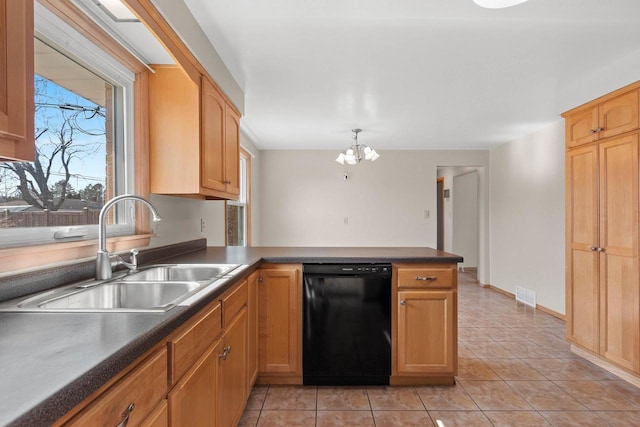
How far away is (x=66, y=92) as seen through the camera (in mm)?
1584

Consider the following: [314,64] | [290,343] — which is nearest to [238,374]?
[290,343]

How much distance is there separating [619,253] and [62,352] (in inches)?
127

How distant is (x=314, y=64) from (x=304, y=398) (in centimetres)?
231

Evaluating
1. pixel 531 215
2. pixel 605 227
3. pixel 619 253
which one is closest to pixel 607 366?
pixel 619 253

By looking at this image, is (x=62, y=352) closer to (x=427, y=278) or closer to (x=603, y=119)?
(x=427, y=278)

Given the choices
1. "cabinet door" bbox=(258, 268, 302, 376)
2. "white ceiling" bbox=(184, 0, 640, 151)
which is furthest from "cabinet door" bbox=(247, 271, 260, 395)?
"white ceiling" bbox=(184, 0, 640, 151)

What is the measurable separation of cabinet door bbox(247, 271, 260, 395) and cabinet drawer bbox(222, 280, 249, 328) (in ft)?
0.44

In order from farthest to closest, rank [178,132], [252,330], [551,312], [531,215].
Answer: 1. [531,215]
2. [551,312]
3. [252,330]
4. [178,132]

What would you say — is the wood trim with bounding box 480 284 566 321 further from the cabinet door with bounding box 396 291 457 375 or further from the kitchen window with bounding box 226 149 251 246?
the kitchen window with bounding box 226 149 251 246

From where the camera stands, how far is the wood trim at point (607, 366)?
2.46 metres

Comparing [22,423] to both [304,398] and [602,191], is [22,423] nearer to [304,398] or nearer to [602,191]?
[304,398]

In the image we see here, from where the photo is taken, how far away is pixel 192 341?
3.88 feet

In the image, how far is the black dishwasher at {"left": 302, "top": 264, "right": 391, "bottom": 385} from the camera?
2.36 metres

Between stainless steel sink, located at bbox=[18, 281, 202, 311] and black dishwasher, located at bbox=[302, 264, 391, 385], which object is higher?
stainless steel sink, located at bbox=[18, 281, 202, 311]
